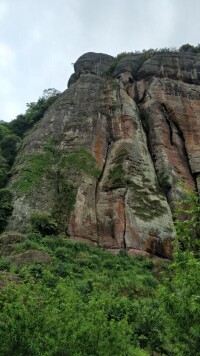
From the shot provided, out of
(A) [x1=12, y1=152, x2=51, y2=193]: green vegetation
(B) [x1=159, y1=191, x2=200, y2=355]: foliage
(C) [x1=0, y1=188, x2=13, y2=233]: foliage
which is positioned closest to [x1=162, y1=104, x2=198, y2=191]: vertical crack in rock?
(A) [x1=12, y1=152, x2=51, y2=193]: green vegetation

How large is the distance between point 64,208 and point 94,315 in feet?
69.4

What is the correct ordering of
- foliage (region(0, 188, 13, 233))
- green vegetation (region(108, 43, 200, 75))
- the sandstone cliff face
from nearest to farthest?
foliage (region(0, 188, 13, 233))
the sandstone cliff face
green vegetation (region(108, 43, 200, 75))

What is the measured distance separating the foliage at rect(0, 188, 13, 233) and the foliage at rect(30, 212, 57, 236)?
2096 mm

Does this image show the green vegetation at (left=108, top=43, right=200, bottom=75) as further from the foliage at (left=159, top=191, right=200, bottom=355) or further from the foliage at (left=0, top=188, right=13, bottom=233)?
the foliage at (left=159, top=191, right=200, bottom=355)

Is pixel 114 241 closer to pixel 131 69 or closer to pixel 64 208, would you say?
pixel 64 208

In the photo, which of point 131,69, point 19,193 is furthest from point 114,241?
point 131,69

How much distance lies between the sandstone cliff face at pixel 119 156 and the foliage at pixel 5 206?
0.44m

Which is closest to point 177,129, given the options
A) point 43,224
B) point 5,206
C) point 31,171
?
point 31,171

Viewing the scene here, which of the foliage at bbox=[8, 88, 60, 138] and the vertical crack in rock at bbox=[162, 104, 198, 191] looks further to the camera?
the foliage at bbox=[8, 88, 60, 138]

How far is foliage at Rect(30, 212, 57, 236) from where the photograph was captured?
2984cm

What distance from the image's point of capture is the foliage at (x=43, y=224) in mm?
29844

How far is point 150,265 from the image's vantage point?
28062 millimetres

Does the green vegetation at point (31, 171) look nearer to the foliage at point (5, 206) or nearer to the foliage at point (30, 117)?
the foliage at point (5, 206)

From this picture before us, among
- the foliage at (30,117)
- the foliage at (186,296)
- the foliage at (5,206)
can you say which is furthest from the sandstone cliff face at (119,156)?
the foliage at (186,296)
